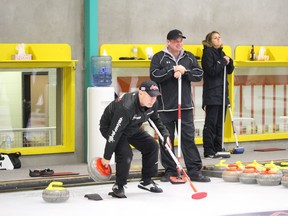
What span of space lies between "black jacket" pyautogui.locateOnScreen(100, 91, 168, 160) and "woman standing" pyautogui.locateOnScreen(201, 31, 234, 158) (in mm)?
2837

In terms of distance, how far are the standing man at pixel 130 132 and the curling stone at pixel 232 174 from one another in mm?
1074

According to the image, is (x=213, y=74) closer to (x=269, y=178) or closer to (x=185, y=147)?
(x=185, y=147)

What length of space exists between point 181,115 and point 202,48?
8.14ft

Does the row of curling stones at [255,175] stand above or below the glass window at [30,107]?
below

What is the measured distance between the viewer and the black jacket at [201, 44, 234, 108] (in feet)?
34.4

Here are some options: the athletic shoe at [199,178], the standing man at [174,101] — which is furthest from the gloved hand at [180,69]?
the athletic shoe at [199,178]

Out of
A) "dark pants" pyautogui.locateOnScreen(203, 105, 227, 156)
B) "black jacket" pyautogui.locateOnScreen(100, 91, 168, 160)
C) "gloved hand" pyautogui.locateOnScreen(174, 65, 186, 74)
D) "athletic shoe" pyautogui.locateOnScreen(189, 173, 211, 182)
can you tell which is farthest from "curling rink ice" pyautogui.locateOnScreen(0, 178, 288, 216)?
"dark pants" pyautogui.locateOnScreen(203, 105, 227, 156)

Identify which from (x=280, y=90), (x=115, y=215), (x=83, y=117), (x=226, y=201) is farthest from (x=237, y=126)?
(x=115, y=215)

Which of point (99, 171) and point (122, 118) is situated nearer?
point (122, 118)

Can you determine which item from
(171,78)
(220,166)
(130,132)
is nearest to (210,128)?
(220,166)

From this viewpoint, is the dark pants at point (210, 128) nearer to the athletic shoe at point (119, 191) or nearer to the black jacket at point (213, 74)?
the black jacket at point (213, 74)

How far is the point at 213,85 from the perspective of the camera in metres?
10.7

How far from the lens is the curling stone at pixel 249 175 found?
8664 mm

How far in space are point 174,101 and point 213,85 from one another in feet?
6.17
